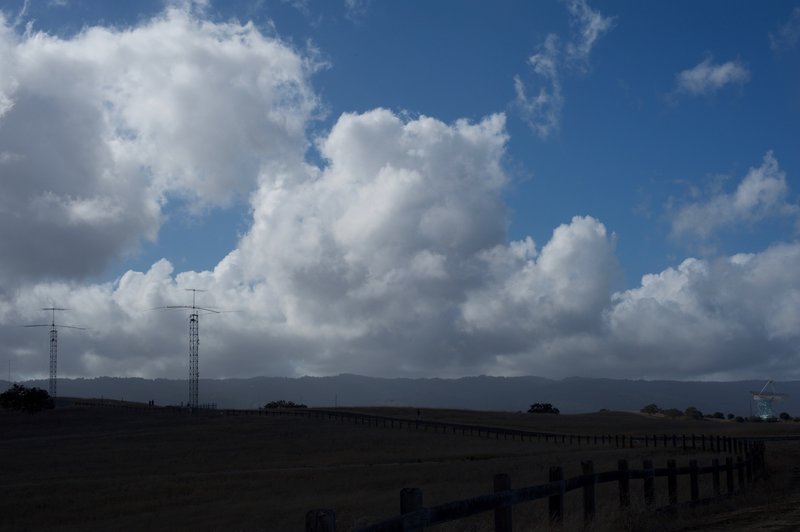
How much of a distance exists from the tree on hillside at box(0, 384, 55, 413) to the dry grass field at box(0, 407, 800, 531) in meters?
28.4

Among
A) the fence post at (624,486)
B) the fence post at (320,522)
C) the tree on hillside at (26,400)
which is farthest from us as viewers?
the tree on hillside at (26,400)

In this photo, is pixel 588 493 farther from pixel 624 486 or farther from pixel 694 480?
pixel 694 480

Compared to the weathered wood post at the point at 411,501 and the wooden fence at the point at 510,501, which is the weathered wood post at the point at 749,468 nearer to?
the wooden fence at the point at 510,501

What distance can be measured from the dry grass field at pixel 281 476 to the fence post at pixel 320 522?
14.6 feet

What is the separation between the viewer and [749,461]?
2458 cm

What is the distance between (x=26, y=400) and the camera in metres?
117

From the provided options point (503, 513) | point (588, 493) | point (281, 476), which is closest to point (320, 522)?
point (503, 513)

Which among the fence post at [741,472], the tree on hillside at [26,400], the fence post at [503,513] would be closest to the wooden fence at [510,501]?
the fence post at [503,513]

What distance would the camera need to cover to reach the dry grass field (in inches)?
770

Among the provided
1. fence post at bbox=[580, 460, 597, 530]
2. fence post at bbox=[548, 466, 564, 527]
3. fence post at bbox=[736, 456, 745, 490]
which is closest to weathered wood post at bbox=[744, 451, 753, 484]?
fence post at bbox=[736, 456, 745, 490]

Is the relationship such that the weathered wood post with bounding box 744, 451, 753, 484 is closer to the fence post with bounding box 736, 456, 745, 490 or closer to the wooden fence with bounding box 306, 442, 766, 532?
the fence post with bounding box 736, 456, 745, 490

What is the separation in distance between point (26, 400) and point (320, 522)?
120030 mm

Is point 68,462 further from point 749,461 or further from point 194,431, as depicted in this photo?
point 749,461

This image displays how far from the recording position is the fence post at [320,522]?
761cm
